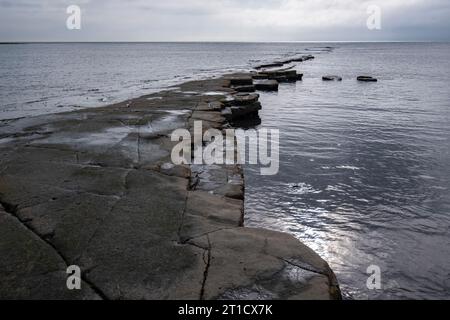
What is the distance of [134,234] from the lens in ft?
15.2

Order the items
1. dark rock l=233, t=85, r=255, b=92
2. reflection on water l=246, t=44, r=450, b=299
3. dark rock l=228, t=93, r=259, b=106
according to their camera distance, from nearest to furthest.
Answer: reflection on water l=246, t=44, r=450, b=299, dark rock l=228, t=93, r=259, b=106, dark rock l=233, t=85, r=255, b=92

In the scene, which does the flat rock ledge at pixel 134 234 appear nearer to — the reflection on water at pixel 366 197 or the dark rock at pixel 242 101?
the reflection on water at pixel 366 197

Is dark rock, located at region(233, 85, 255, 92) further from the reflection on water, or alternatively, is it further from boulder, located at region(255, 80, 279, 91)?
the reflection on water

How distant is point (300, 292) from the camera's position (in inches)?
144

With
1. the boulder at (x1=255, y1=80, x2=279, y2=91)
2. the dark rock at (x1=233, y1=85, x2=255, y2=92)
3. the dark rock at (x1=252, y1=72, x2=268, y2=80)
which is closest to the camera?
the dark rock at (x1=233, y1=85, x2=255, y2=92)

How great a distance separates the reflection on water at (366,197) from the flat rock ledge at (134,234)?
1.15 metres

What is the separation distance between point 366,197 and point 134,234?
5.14m

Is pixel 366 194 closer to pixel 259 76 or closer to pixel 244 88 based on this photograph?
pixel 244 88

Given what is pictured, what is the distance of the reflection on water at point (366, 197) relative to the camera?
5.23m

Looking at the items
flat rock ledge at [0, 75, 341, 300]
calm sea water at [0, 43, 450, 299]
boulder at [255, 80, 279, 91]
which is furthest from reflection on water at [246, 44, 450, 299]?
boulder at [255, 80, 279, 91]

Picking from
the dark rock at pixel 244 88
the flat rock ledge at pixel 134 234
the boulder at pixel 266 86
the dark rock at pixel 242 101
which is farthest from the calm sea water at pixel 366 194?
the boulder at pixel 266 86

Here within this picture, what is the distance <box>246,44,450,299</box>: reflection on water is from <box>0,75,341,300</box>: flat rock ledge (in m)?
1.15

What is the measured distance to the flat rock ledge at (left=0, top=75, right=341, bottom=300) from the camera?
3.71 meters

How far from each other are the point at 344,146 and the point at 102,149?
7.42m
